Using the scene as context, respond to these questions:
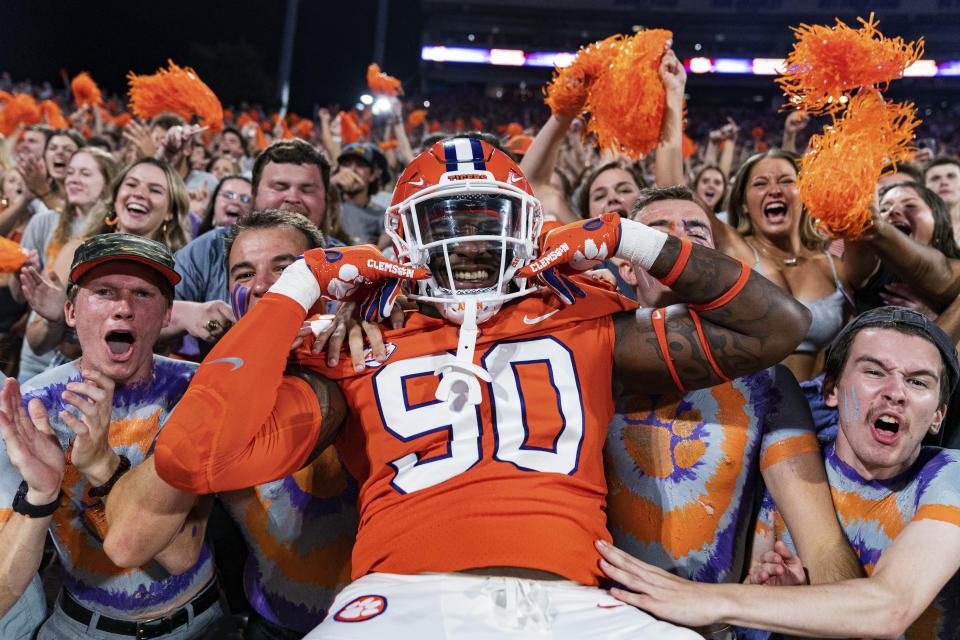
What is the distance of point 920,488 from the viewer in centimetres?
193

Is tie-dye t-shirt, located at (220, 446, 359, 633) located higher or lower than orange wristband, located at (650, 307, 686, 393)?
lower

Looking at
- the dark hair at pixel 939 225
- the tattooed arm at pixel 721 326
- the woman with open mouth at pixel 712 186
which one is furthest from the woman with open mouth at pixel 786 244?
the woman with open mouth at pixel 712 186

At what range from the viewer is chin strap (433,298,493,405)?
1820 mm

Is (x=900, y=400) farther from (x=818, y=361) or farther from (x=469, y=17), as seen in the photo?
(x=469, y=17)

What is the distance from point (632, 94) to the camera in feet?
10.6

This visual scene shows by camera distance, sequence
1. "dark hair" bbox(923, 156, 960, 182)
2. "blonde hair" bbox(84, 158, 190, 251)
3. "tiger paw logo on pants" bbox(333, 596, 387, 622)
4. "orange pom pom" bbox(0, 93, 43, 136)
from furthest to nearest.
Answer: "orange pom pom" bbox(0, 93, 43, 136) < "dark hair" bbox(923, 156, 960, 182) < "blonde hair" bbox(84, 158, 190, 251) < "tiger paw logo on pants" bbox(333, 596, 387, 622)

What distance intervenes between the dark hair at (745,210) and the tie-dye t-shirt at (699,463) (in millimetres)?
1644

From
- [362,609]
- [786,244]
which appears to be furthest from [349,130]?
[362,609]

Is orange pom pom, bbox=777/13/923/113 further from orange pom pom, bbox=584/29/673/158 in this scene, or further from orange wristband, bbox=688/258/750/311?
orange wristband, bbox=688/258/750/311

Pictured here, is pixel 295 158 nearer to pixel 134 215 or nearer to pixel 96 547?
pixel 134 215

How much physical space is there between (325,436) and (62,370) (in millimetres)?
944

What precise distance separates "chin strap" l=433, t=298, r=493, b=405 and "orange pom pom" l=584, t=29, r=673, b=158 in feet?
5.88

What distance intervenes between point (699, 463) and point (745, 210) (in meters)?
2.02

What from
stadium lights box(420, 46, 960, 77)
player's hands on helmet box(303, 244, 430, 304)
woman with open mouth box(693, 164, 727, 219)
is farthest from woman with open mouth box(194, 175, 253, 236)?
stadium lights box(420, 46, 960, 77)
